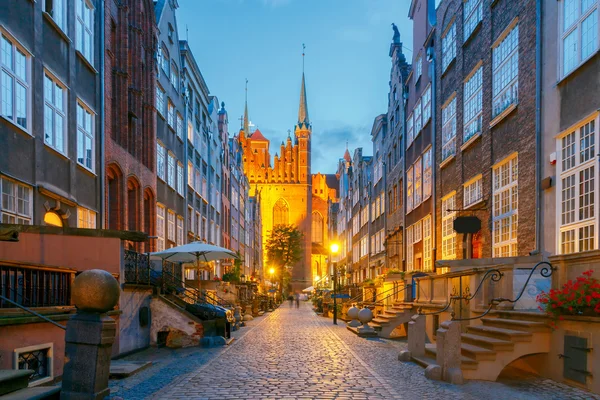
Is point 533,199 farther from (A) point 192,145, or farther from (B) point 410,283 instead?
(A) point 192,145

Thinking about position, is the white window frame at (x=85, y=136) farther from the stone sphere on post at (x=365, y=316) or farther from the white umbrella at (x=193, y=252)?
the stone sphere on post at (x=365, y=316)

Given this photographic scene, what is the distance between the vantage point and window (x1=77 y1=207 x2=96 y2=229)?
17.0 m

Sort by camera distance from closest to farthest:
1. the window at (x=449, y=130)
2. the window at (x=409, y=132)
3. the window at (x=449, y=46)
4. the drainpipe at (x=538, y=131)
→ the drainpipe at (x=538, y=131) → the window at (x=449, y=130) → the window at (x=449, y=46) → the window at (x=409, y=132)

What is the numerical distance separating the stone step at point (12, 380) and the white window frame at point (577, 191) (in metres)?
10.0

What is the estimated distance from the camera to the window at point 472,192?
18.9 meters

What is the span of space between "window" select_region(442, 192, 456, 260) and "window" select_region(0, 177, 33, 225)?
44.7 feet

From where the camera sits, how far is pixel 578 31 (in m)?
12.7

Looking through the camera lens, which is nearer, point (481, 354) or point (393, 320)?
point (481, 354)

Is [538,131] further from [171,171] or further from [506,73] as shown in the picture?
[171,171]

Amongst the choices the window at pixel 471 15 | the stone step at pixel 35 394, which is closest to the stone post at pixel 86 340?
the stone step at pixel 35 394

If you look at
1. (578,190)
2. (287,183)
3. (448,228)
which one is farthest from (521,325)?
(287,183)

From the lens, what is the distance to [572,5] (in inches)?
511

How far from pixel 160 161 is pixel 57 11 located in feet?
39.3

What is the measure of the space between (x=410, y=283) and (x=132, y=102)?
479 inches
